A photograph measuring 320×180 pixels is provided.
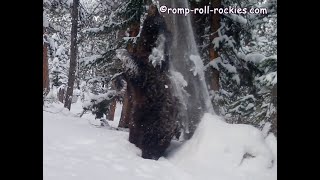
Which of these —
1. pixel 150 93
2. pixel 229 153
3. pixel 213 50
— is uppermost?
pixel 213 50

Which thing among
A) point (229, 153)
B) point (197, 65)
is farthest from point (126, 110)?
point (229, 153)

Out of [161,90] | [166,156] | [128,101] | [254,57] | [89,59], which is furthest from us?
[89,59]

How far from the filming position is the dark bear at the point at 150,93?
16.9 ft

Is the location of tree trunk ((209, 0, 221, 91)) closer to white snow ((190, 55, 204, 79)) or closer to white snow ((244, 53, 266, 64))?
white snow ((190, 55, 204, 79))

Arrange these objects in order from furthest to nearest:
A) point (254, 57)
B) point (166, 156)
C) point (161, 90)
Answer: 1. point (254, 57)
2. point (161, 90)
3. point (166, 156)

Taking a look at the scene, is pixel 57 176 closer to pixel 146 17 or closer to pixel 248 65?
pixel 146 17

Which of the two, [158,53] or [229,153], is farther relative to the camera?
[158,53]

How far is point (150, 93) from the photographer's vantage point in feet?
17.1

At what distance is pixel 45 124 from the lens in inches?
165

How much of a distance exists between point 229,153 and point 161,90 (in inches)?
48.4

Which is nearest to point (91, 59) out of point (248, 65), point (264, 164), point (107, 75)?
point (107, 75)

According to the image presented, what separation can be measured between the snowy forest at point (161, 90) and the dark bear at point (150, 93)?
0.04ft

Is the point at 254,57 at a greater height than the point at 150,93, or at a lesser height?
greater

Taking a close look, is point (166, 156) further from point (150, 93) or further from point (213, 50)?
point (213, 50)
